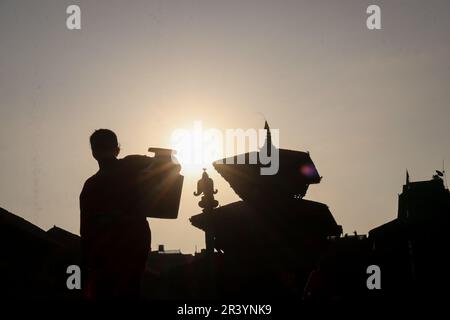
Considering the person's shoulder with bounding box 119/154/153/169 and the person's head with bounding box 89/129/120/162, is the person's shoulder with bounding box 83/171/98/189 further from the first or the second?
the person's shoulder with bounding box 119/154/153/169

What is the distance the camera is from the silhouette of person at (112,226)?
158 inches

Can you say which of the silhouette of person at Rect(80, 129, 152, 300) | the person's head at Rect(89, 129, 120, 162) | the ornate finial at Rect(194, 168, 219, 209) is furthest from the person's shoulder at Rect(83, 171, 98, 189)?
the ornate finial at Rect(194, 168, 219, 209)

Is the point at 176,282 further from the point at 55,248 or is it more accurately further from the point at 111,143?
the point at 111,143

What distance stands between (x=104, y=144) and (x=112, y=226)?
2.22ft

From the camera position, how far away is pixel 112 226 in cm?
409

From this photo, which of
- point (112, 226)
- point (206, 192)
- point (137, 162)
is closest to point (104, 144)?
point (137, 162)

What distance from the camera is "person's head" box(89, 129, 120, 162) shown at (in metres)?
4.27

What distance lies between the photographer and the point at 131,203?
164 inches

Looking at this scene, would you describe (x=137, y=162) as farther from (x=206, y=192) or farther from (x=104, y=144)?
(x=206, y=192)

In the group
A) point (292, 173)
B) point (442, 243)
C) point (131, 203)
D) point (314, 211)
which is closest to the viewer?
point (131, 203)

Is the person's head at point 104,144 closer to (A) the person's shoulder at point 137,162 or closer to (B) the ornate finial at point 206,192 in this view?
(A) the person's shoulder at point 137,162
